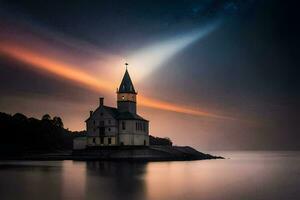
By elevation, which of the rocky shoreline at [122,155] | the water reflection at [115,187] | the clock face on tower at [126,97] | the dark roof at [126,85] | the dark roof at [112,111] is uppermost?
the dark roof at [126,85]

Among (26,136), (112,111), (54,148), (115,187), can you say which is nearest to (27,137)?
(26,136)

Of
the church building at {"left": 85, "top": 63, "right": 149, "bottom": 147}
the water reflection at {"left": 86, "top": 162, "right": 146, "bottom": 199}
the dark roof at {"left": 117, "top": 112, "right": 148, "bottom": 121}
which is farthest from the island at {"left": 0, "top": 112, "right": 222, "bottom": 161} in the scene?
the water reflection at {"left": 86, "top": 162, "right": 146, "bottom": 199}

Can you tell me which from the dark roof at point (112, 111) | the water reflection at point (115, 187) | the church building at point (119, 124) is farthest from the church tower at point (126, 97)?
the water reflection at point (115, 187)

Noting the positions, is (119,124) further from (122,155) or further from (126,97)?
(122,155)

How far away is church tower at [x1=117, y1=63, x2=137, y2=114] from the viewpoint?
103 m

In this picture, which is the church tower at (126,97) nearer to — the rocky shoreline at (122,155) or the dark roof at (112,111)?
the dark roof at (112,111)

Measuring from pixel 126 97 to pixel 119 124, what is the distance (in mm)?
6769

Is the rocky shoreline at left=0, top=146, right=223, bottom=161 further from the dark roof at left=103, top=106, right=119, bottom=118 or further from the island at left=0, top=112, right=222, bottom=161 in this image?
the dark roof at left=103, top=106, right=119, bottom=118

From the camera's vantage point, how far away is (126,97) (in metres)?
103

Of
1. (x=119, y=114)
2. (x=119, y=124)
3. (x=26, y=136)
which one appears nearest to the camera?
(x=119, y=124)

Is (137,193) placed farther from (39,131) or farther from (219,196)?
(39,131)

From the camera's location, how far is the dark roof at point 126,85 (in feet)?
339

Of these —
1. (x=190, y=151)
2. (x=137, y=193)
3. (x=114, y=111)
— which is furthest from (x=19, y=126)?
(x=137, y=193)

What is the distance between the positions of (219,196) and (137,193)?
6.43 meters
